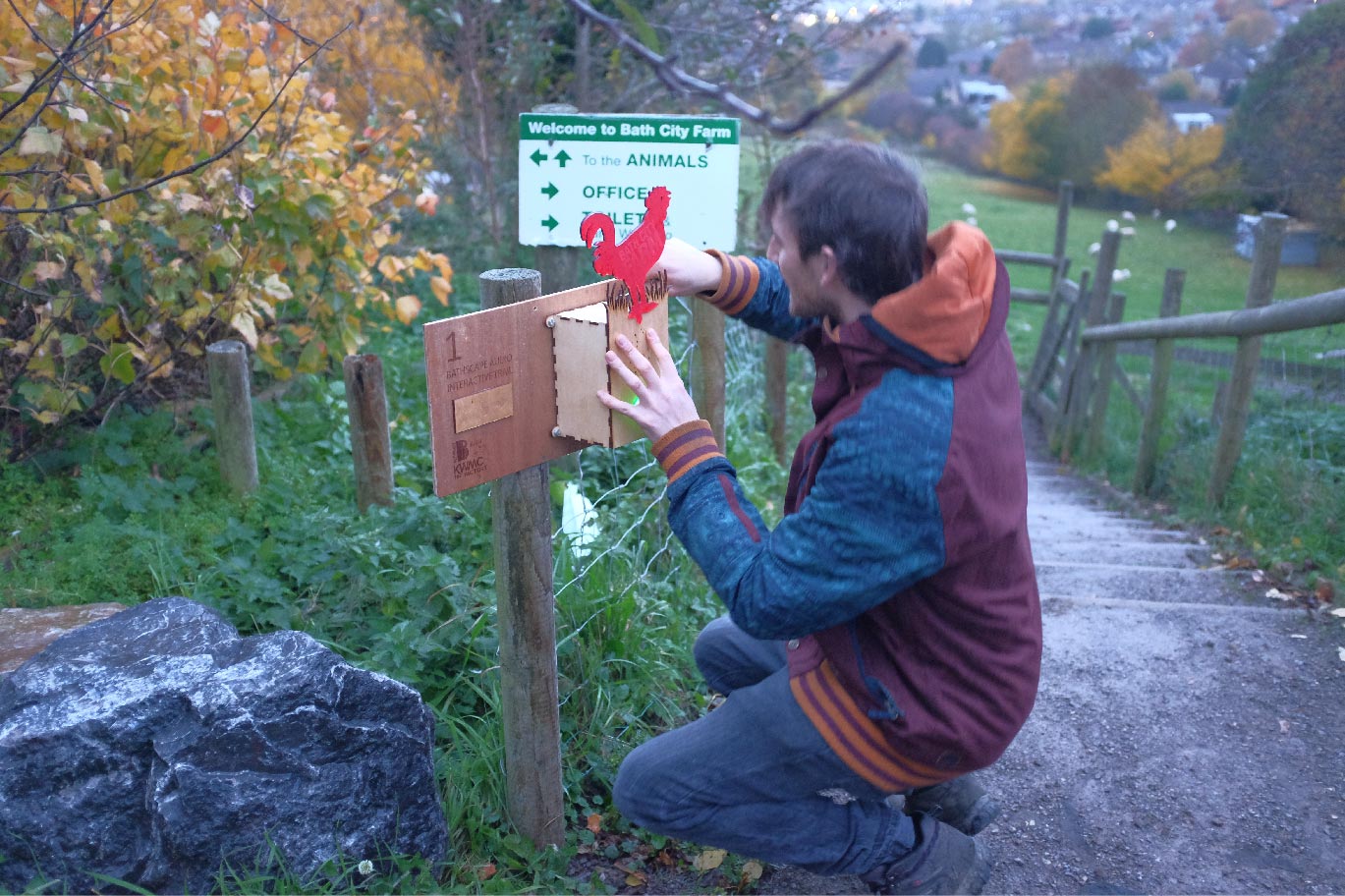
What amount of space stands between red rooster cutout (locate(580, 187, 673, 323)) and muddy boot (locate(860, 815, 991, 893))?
1212 millimetres

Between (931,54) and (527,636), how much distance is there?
25.1m

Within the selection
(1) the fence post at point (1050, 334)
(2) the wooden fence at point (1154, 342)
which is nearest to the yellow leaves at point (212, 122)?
(2) the wooden fence at point (1154, 342)

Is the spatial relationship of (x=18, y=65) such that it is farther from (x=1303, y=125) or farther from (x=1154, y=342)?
(x=1303, y=125)

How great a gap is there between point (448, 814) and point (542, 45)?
18.4ft

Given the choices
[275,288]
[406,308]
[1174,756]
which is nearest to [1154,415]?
[1174,756]

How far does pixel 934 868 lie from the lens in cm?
215

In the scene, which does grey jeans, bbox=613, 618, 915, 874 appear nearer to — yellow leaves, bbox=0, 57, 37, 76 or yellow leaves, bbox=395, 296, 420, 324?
yellow leaves, bbox=0, 57, 37, 76

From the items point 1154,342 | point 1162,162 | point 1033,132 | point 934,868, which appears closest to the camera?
point 934,868

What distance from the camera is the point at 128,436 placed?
3752mm

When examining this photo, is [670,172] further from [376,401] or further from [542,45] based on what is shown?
[542,45]

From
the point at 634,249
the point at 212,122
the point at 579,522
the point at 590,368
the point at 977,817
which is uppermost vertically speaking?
the point at 212,122

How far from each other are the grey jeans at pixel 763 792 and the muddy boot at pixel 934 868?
0.03 m

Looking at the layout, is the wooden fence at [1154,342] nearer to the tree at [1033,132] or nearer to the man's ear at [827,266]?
the man's ear at [827,266]


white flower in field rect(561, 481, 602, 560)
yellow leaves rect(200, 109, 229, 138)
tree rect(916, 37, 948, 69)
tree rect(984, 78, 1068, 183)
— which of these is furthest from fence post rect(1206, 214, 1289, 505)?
tree rect(916, 37, 948, 69)
